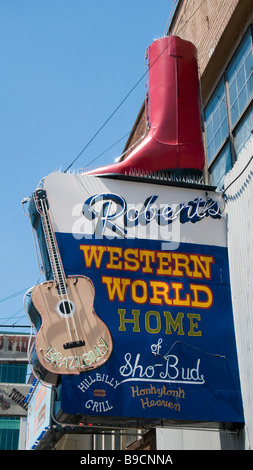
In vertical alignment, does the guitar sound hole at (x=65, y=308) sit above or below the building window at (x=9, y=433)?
below

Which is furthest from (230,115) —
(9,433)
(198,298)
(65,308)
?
(9,433)

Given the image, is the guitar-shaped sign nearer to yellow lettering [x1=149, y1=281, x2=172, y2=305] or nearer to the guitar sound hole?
the guitar sound hole

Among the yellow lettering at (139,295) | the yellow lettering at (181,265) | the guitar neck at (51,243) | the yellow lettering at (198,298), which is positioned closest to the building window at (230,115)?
the yellow lettering at (181,265)

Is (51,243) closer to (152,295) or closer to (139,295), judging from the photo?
(139,295)

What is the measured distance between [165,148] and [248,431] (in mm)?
6378

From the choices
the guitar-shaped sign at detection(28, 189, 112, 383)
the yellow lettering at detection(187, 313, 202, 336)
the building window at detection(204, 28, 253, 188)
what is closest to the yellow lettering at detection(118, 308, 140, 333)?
the guitar-shaped sign at detection(28, 189, 112, 383)

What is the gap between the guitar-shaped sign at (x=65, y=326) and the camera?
10234 millimetres

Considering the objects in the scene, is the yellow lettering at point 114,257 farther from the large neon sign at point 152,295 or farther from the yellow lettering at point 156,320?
the yellow lettering at point 156,320

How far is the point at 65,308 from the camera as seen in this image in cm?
1070

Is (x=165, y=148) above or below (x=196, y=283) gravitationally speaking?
above

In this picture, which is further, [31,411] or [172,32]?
[172,32]

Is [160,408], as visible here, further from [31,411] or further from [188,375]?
[31,411]

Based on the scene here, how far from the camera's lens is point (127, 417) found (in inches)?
402
